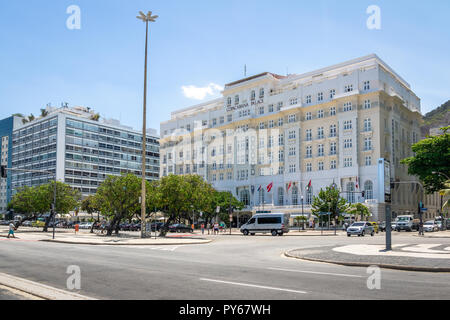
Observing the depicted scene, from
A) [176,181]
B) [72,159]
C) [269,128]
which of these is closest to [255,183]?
[269,128]

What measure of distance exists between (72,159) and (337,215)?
8897 cm

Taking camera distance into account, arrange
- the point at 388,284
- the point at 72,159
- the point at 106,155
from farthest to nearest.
→ the point at 106,155 < the point at 72,159 < the point at 388,284

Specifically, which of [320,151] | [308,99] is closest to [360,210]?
[320,151]

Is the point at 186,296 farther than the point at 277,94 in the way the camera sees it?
No

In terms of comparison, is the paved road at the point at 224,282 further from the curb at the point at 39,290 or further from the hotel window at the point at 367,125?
the hotel window at the point at 367,125

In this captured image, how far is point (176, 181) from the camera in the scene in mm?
42000

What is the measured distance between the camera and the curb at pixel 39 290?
324 inches

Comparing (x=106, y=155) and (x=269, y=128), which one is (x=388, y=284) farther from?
(x=106, y=155)

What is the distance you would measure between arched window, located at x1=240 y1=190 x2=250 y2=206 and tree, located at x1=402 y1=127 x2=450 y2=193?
33.5 meters

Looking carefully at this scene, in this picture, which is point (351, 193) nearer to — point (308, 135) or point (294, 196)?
point (294, 196)

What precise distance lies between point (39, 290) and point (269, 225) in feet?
126

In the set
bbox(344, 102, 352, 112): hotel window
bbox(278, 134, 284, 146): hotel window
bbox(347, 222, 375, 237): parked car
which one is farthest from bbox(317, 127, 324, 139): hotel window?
bbox(347, 222, 375, 237): parked car

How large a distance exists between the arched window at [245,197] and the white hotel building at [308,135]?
476 mm

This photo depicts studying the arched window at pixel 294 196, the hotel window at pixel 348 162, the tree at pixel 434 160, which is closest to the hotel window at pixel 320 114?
the hotel window at pixel 348 162
